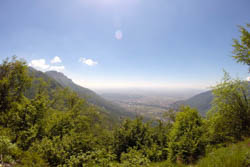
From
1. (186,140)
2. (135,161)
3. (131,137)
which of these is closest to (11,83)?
(131,137)

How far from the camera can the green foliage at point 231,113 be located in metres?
12.9

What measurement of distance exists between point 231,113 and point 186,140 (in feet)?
36.3

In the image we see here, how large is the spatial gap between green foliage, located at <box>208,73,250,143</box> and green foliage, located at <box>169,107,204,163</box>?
505 cm

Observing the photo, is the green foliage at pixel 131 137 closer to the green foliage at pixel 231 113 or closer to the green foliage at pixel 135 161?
the green foliage at pixel 135 161

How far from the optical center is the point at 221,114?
15.2 m

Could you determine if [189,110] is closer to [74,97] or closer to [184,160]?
[184,160]

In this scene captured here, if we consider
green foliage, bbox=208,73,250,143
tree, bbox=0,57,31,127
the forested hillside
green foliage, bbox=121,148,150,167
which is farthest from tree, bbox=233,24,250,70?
tree, bbox=0,57,31,127

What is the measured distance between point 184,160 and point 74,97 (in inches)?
1036

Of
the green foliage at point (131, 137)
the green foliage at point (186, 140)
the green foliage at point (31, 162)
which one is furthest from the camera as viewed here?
the green foliage at point (131, 137)

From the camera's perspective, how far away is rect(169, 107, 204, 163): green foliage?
8.27 m

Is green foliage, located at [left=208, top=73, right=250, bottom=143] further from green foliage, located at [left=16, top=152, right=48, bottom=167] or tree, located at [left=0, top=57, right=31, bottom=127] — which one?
tree, located at [left=0, top=57, right=31, bottom=127]

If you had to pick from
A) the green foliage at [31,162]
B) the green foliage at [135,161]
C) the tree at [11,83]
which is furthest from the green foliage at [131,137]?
the tree at [11,83]

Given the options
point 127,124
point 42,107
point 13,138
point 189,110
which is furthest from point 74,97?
point 189,110

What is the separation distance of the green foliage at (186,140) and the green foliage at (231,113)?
505 centimetres
